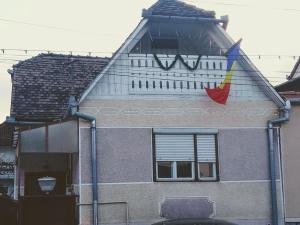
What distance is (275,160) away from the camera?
16266 mm

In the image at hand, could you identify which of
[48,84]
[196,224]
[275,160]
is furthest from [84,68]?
[196,224]

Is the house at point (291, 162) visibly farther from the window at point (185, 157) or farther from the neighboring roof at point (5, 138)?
the neighboring roof at point (5, 138)

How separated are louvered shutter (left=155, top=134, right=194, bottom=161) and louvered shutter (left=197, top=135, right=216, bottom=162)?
23 cm

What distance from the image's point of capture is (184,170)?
15.9 m

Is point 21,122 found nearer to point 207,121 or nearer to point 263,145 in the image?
point 207,121

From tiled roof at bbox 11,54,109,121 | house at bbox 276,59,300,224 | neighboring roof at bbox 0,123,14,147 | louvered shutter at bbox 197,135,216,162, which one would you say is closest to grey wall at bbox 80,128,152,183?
louvered shutter at bbox 197,135,216,162

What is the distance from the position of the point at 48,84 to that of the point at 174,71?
5736 millimetres

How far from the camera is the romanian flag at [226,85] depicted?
16.0 metres

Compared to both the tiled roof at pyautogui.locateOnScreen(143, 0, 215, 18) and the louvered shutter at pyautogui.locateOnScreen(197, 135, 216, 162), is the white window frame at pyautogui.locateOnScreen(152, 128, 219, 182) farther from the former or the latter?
the tiled roof at pyautogui.locateOnScreen(143, 0, 215, 18)

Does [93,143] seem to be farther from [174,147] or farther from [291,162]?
[291,162]

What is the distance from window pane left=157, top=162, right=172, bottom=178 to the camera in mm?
15758

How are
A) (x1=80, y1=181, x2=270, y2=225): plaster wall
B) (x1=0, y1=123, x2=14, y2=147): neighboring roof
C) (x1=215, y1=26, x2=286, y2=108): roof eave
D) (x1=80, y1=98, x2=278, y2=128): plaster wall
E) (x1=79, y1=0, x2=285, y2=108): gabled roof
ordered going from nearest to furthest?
(x1=80, y1=181, x2=270, y2=225): plaster wall → (x1=80, y1=98, x2=278, y2=128): plaster wall → (x1=79, y1=0, x2=285, y2=108): gabled roof → (x1=215, y1=26, x2=286, y2=108): roof eave → (x1=0, y1=123, x2=14, y2=147): neighboring roof

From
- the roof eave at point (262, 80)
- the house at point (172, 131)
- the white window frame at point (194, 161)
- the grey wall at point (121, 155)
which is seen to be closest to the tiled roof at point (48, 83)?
the house at point (172, 131)

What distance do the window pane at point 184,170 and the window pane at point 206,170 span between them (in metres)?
0.33
